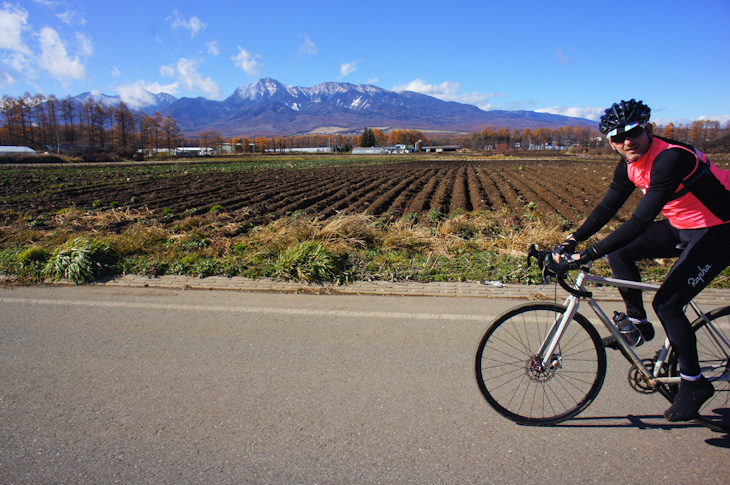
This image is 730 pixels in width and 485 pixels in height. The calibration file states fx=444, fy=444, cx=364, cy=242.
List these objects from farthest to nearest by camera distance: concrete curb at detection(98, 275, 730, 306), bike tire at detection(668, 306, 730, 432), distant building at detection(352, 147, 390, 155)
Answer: distant building at detection(352, 147, 390, 155) < concrete curb at detection(98, 275, 730, 306) < bike tire at detection(668, 306, 730, 432)

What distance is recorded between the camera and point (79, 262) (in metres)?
6.21

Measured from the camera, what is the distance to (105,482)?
2381mm

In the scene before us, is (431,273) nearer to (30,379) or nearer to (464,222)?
(464,222)

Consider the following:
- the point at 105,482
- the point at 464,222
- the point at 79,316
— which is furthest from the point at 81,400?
the point at 464,222

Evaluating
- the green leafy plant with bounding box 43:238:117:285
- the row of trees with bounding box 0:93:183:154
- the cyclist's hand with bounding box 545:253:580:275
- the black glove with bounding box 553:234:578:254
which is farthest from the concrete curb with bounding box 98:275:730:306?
the row of trees with bounding box 0:93:183:154

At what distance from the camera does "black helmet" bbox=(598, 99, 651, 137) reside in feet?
8.79

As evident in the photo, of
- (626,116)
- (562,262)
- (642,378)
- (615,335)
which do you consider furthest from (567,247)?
(642,378)

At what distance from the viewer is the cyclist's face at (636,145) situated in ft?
8.95

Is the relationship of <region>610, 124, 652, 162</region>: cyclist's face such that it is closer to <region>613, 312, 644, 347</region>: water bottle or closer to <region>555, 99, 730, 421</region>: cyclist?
<region>555, 99, 730, 421</region>: cyclist

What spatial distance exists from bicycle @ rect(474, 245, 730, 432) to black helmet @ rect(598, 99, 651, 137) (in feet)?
2.85

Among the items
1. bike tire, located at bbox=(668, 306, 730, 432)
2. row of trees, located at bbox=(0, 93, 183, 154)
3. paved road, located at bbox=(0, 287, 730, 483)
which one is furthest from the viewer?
row of trees, located at bbox=(0, 93, 183, 154)

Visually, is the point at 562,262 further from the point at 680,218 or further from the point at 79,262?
the point at 79,262

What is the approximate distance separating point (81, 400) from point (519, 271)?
507cm

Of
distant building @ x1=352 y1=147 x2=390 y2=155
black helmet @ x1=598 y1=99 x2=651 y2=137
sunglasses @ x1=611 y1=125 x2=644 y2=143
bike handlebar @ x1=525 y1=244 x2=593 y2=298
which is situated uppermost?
distant building @ x1=352 y1=147 x2=390 y2=155
